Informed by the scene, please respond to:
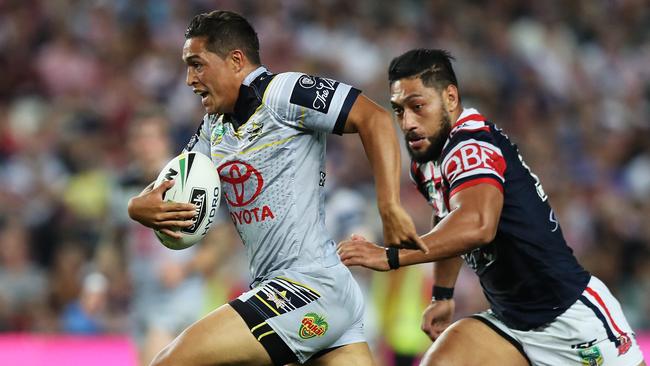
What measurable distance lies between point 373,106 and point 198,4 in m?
8.08

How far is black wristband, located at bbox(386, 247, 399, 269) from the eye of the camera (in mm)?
4023

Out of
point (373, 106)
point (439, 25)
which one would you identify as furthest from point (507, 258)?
point (439, 25)

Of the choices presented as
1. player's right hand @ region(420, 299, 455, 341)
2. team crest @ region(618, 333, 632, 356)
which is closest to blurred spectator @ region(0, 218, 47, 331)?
player's right hand @ region(420, 299, 455, 341)

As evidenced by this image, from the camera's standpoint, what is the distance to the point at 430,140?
15.3 ft

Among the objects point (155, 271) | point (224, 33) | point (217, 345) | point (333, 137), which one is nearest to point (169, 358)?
point (217, 345)

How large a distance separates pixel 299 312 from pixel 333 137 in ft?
19.6

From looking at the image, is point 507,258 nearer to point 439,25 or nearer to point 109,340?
point 109,340

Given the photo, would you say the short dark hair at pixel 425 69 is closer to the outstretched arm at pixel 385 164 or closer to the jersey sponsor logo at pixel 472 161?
the jersey sponsor logo at pixel 472 161

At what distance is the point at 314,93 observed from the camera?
4062mm

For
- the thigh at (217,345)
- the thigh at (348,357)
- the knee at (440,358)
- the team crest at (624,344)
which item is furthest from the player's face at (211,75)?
the team crest at (624,344)

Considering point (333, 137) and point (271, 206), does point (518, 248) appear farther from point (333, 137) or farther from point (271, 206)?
point (333, 137)

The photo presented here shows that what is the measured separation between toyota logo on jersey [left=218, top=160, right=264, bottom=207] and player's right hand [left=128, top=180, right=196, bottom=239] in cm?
24

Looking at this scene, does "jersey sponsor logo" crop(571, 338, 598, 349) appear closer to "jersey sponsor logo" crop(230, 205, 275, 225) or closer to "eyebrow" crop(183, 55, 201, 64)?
"jersey sponsor logo" crop(230, 205, 275, 225)

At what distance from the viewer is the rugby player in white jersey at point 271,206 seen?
159 inches
